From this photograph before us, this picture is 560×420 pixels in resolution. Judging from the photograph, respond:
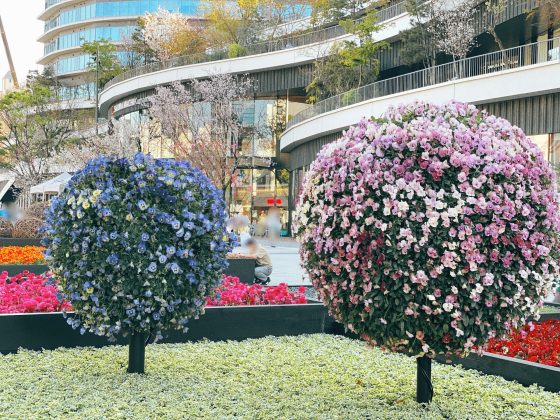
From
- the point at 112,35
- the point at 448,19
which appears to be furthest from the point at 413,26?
the point at 112,35

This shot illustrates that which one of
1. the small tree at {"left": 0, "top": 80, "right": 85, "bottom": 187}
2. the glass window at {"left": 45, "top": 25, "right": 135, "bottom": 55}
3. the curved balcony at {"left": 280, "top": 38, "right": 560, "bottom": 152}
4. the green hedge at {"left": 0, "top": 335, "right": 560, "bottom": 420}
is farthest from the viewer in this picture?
the glass window at {"left": 45, "top": 25, "right": 135, "bottom": 55}

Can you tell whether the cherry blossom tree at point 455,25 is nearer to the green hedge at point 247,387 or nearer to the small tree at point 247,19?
the small tree at point 247,19

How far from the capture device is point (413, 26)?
38125 mm

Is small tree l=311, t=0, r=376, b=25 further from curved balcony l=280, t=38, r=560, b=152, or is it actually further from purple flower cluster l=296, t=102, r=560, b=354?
purple flower cluster l=296, t=102, r=560, b=354

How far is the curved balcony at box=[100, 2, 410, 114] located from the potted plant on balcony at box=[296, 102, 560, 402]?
3495 centimetres

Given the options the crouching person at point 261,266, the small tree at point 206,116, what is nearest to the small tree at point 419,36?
the small tree at point 206,116

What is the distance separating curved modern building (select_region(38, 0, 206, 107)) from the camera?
83500mm

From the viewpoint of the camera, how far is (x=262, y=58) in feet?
162

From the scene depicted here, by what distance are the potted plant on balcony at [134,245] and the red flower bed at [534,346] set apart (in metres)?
2.75

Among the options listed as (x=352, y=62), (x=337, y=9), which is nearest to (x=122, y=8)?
(x=337, y=9)

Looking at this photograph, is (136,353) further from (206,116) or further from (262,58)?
(262,58)

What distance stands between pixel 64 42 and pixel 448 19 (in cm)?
6755

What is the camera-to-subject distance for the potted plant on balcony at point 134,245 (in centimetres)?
641

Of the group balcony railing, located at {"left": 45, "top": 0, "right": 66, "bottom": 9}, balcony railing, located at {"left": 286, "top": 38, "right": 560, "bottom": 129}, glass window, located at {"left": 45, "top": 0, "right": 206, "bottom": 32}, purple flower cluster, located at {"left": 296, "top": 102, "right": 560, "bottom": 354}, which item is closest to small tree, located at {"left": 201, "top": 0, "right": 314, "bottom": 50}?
glass window, located at {"left": 45, "top": 0, "right": 206, "bottom": 32}
